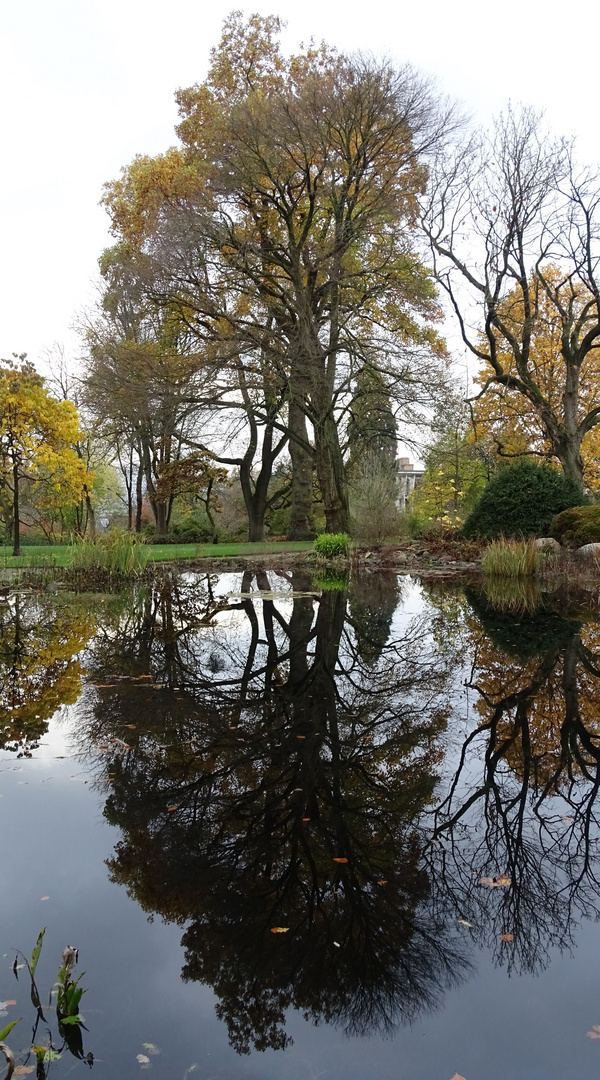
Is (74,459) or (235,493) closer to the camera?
(74,459)

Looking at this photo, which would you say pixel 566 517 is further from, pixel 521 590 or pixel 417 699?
pixel 417 699

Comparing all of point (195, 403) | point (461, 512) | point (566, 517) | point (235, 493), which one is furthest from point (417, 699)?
point (235, 493)

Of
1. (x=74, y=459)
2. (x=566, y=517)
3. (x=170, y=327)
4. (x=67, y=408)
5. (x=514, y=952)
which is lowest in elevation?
(x=514, y=952)

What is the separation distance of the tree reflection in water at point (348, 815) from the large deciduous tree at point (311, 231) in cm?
1309

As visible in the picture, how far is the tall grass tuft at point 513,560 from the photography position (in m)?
13.2

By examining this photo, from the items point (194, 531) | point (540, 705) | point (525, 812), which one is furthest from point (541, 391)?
point (525, 812)

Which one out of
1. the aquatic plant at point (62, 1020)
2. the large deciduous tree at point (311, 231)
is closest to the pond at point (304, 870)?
the aquatic plant at point (62, 1020)

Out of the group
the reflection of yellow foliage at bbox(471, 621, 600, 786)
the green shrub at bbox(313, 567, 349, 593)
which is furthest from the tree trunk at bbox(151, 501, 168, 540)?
the reflection of yellow foliage at bbox(471, 621, 600, 786)

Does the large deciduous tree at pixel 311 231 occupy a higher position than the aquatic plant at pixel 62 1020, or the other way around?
the large deciduous tree at pixel 311 231

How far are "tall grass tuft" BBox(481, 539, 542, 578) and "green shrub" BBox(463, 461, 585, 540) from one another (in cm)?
245

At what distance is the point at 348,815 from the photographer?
347 cm

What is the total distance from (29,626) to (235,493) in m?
32.1

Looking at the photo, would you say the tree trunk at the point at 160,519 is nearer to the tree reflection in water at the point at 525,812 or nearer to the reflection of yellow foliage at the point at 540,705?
the reflection of yellow foliage at the point at 540,705

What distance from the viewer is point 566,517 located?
15.6m
